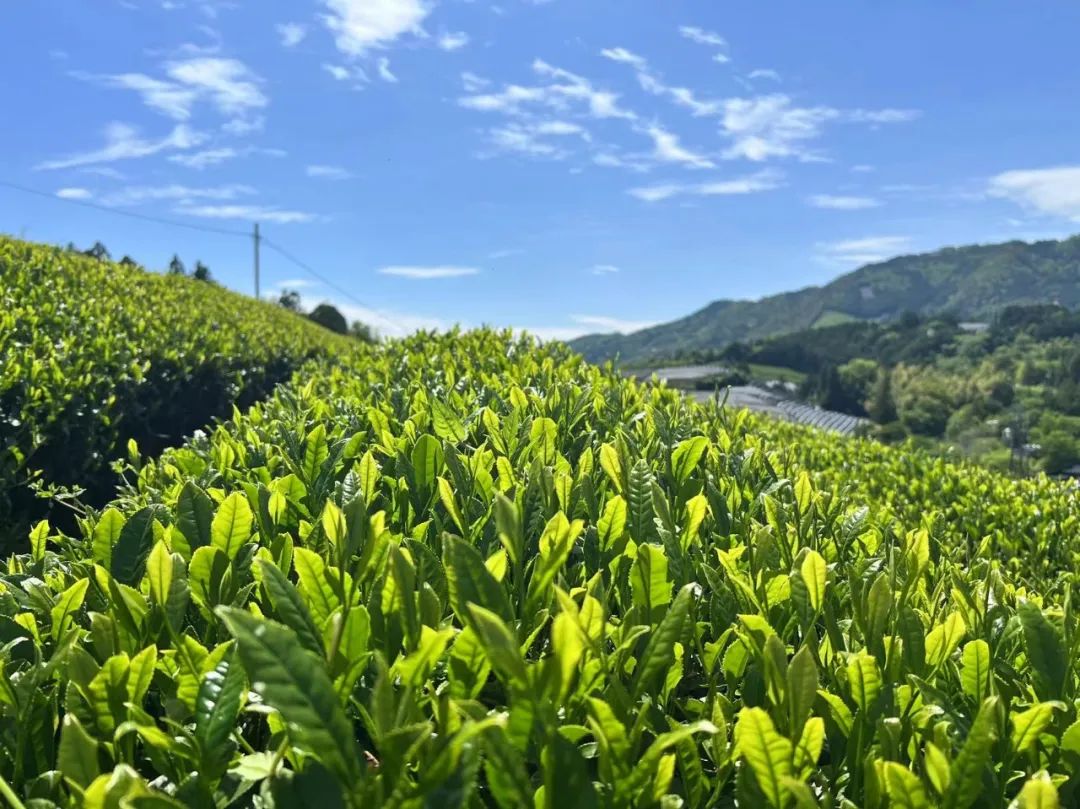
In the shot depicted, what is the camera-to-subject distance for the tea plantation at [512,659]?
1.07 meters

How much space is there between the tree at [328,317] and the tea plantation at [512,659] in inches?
1453

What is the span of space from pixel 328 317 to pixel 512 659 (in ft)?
129

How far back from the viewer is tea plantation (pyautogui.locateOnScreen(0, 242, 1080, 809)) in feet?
3.51

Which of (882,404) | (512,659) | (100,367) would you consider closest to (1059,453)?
(882,404)

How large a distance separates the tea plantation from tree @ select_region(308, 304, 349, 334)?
36.9m

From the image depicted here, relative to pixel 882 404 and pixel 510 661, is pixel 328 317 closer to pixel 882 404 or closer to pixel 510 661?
pixel 510 661

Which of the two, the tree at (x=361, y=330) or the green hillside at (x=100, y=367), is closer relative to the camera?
Result: the green hillside at (x=100, y=367)

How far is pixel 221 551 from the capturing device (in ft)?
5.69

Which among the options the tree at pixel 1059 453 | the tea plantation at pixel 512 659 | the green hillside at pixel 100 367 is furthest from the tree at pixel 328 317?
the tree at pixel 1059 453

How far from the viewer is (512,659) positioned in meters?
1.02

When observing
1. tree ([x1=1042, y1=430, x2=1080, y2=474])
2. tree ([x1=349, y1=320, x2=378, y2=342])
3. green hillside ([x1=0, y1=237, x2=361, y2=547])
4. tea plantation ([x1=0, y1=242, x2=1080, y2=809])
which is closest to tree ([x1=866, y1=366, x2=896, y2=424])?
tree ([x1=1042, y1=430, x2=1080, y2=474])

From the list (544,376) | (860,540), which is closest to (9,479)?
(544,376)

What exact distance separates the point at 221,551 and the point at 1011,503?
7507 millimetres

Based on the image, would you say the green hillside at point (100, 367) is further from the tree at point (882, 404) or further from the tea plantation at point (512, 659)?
the tree at point (882, 404)
